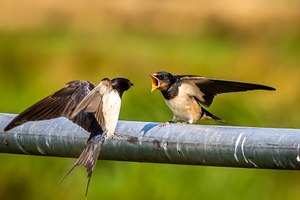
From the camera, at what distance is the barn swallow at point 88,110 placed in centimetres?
339

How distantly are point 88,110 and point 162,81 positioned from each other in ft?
2.56

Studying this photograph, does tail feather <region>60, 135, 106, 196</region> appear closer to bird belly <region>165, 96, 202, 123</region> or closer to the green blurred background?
bird belly <region>165, 96, 202, 123</region>

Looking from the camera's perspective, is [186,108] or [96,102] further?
[186,108]

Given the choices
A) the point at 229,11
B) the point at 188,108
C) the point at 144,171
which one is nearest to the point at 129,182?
the point at 144,171

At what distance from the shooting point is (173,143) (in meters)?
2.99

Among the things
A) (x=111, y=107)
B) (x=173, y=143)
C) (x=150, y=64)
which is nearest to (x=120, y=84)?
(x=111, y=107)

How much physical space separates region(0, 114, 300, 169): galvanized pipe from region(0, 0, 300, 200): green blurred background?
224 cm

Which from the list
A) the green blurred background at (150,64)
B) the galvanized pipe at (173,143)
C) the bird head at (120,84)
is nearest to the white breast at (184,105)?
the bird head at (120,84)

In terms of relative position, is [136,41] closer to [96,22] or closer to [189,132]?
[96,22]

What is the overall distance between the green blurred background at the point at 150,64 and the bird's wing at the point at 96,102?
1661 mm

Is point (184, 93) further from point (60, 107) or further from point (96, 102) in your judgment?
point (60, 107)

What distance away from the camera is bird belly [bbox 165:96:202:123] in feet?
14.8

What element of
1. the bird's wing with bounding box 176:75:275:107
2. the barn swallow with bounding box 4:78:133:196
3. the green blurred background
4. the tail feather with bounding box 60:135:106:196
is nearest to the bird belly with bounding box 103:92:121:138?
the barn swallow with bounding box 4:78:133:196

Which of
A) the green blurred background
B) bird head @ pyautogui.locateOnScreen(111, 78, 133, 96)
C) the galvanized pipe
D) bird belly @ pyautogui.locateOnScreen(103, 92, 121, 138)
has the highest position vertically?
the galvanized pipe
